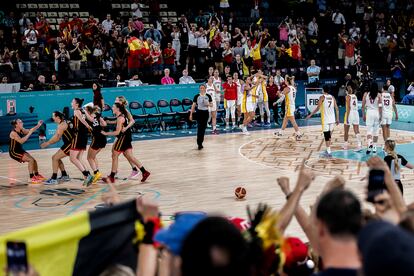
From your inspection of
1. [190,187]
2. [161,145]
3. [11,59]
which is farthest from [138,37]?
[190,187]

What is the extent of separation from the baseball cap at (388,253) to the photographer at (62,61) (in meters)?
23.9

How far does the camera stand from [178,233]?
3254 millimetres

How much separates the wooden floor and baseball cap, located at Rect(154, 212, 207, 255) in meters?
7.31

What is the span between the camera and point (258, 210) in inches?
157

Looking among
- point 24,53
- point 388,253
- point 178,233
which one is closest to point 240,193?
point 178,233

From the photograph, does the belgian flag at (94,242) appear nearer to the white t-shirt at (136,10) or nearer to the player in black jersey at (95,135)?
the player in black jersey at (95,135)

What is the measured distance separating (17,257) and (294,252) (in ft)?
6.06

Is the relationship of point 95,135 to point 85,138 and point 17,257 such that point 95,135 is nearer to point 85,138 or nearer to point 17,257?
point 85,138

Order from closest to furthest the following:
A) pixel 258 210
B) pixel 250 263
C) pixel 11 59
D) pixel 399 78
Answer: pixel 250 263
pixel 258 210
pixel 11 59
pixel 399 78

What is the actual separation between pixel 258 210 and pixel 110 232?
0.87m

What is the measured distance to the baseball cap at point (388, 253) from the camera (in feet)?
7.59

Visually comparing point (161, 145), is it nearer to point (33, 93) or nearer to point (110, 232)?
point (33, 93)

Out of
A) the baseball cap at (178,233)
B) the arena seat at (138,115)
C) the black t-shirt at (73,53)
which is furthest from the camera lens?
the black t-shirt at (73,53)

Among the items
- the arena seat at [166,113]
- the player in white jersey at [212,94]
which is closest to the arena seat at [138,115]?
the arena seat at [166,113]
